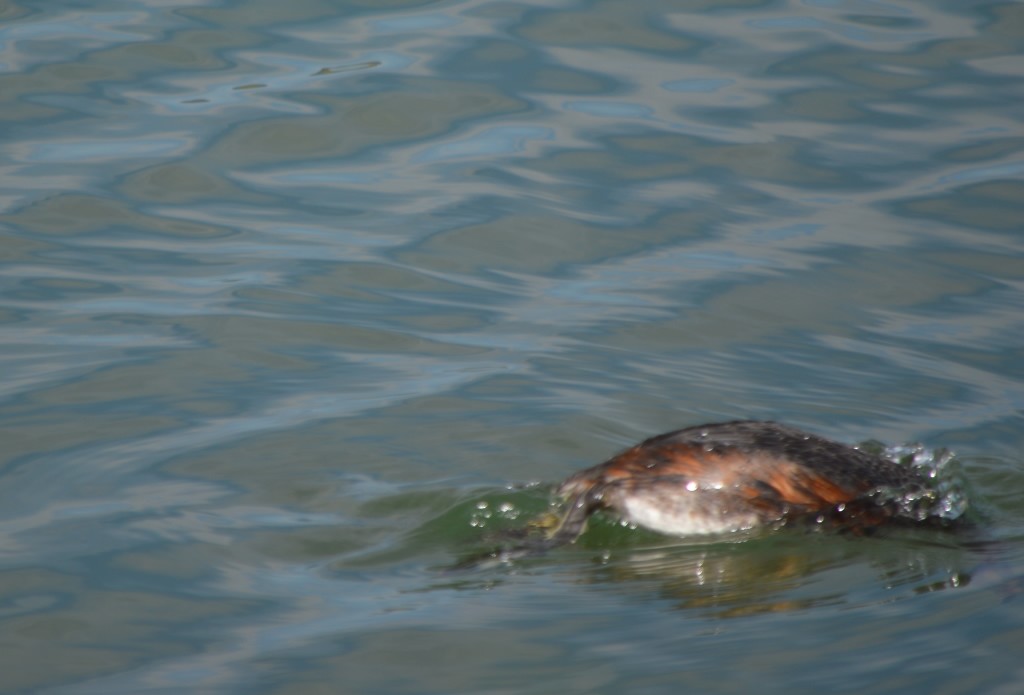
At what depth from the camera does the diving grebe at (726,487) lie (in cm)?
534

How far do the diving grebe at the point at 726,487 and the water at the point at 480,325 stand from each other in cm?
10

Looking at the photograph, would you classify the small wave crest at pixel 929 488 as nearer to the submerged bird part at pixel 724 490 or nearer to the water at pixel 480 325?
the submerged bird part at pixel 724 490

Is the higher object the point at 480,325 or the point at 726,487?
the point at 726,487

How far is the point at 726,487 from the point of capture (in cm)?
534

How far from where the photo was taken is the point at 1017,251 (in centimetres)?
891

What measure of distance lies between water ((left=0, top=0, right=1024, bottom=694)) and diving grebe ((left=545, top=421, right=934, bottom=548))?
0.34ft

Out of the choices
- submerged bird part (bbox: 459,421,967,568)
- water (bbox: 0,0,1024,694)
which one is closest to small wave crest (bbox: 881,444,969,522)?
submerged bird part (bbox: 459,421,967,568)

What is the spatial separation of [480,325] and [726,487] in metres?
2.64

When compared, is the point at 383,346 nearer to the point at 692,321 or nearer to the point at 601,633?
the point at 692,321

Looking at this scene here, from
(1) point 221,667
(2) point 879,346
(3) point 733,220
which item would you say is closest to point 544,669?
(1) point 221,667

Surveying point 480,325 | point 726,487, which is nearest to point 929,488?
point 726,487

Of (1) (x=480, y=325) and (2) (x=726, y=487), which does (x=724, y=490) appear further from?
(1) (x=480, y=325)

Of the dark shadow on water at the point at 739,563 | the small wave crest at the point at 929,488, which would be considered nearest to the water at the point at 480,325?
the dark shadow on water at the point at 739,563

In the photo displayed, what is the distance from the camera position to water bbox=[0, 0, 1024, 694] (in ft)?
15.5
